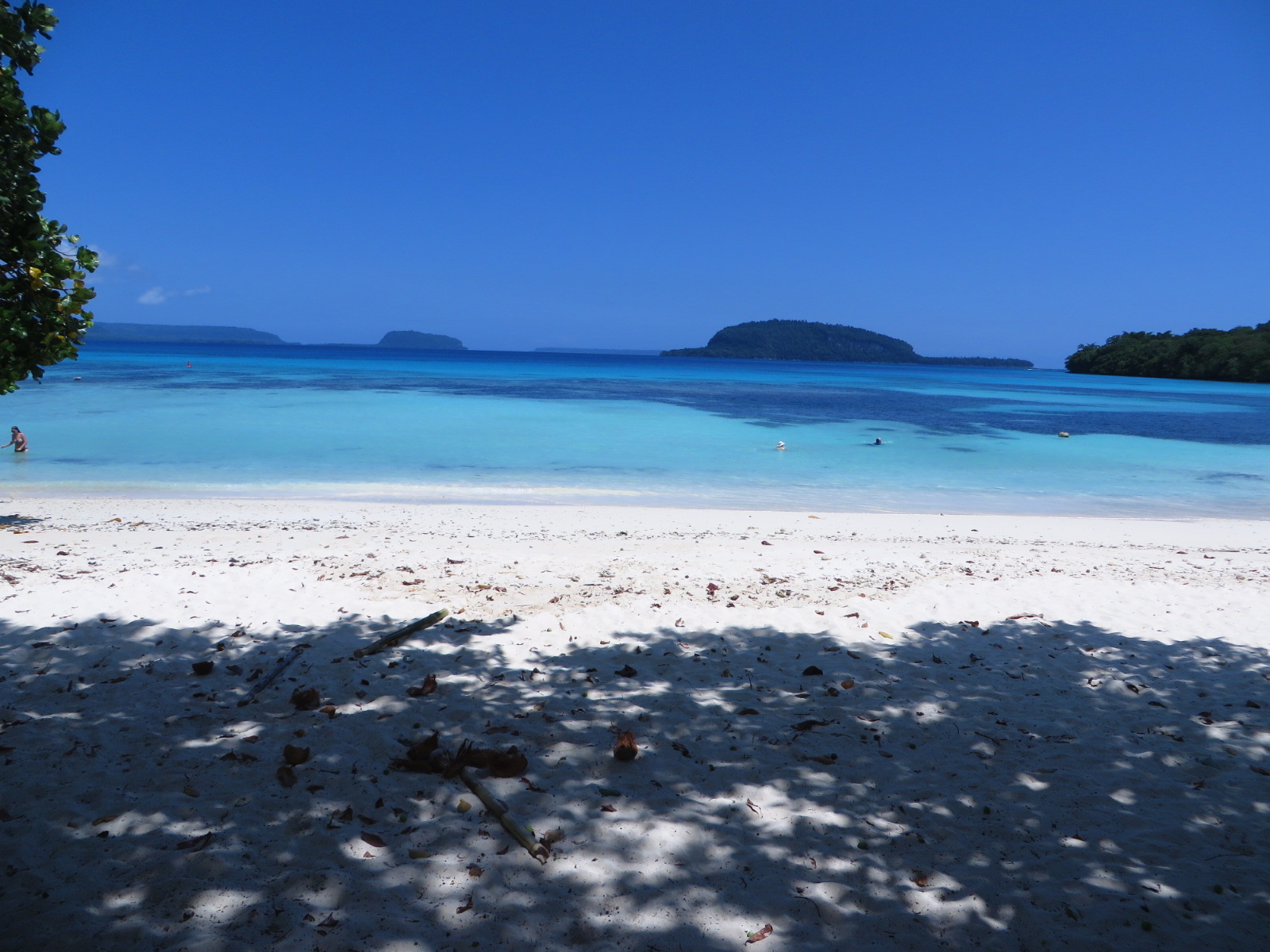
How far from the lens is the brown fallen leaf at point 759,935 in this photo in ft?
9.76

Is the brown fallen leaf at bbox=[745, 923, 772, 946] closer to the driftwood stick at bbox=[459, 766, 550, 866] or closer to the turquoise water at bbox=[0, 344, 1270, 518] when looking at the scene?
the driftwood stick at bbox=[459, 766, 550, 866]

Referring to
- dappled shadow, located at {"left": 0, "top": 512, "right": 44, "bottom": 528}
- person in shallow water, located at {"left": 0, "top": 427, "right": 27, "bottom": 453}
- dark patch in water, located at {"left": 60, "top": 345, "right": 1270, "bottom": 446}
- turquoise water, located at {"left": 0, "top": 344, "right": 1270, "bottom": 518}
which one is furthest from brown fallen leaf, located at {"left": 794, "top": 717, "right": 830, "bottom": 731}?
dark patch in water, located at {"left": 60, "top": 345, "right": 1270, "bottom": 446}

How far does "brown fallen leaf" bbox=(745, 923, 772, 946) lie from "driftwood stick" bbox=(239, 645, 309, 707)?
372cm

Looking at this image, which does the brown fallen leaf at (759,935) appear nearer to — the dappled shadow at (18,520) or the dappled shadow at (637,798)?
the dappled shadow at (637,798)

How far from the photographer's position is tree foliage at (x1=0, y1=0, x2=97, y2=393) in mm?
6211

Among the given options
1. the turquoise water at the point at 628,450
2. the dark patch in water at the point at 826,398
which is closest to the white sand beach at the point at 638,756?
the turquoise water at the point at 628,450

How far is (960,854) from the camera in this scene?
3578 mm

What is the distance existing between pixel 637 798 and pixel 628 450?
21560mm

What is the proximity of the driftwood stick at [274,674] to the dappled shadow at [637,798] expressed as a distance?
3.3 inches

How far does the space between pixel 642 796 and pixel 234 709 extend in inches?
114

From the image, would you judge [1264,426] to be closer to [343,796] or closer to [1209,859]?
[1209,859]

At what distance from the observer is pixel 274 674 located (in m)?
5.31

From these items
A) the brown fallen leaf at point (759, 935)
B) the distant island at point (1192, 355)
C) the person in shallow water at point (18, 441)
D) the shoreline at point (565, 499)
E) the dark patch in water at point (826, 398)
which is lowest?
the shoreline at point (565, 499)

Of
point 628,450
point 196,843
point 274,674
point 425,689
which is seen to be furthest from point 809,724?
point 628,450
